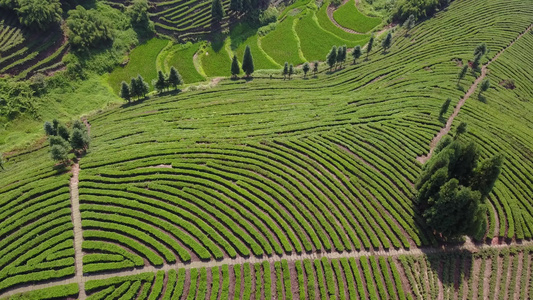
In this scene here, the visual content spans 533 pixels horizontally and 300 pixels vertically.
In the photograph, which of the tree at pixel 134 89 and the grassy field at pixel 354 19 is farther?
the grassy field at pixel 354 19

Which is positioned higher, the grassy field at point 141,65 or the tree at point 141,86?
the grassy field at point 141,65

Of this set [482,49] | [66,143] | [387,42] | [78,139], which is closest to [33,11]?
[78,139]

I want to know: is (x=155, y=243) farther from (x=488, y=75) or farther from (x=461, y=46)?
(x=461, y=46)

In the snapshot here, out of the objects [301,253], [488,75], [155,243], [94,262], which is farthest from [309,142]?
[488,75]

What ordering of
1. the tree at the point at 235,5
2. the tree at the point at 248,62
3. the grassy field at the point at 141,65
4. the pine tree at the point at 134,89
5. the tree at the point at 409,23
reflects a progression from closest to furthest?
the pine tree at the point at 134,89 < the tree at the point at 248,62 < the grassy field at the point at 141,65 < the tree at the point at 409,23 < the tree at the point at 235,5

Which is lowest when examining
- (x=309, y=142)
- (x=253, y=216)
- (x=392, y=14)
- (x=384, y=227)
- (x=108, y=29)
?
(x=384, y=227)

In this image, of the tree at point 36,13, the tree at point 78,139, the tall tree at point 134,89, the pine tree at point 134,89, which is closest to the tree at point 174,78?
the tall tree at point 134,89

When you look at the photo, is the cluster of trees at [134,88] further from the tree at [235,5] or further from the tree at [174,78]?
the tree at [235,5]
